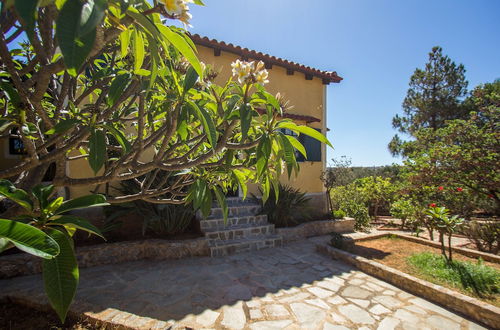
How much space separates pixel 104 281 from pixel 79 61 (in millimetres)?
4401

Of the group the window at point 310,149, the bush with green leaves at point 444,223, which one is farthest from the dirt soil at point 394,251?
the window at point 310,149

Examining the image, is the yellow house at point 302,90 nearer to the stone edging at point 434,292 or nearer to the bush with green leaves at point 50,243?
the stone edging at point 434,292

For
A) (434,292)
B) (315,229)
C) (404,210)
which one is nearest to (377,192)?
(404,210)

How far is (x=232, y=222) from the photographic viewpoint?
6.57 m

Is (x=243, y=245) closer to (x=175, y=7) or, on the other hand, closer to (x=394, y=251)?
(x=394, y=251)

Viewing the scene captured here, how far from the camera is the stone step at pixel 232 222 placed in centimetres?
616

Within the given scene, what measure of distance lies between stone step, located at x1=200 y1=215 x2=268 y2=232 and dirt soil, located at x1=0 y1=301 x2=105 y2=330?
138 inches

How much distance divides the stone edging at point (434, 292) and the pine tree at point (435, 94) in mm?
16435

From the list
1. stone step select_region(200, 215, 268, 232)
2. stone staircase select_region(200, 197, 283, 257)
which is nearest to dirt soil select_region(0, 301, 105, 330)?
stone staircase select_region(200, 197, 283, 257)

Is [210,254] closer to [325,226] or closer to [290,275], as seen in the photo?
→ [290,275]

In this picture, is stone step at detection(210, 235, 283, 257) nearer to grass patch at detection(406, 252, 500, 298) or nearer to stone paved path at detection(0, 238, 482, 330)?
stone paved path at detection(0, 238, 482, 330)

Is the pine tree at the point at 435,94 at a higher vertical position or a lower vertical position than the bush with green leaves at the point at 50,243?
higher

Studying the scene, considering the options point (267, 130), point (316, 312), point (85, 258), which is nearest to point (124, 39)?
point (267, 130)

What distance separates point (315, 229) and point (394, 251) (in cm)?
225
